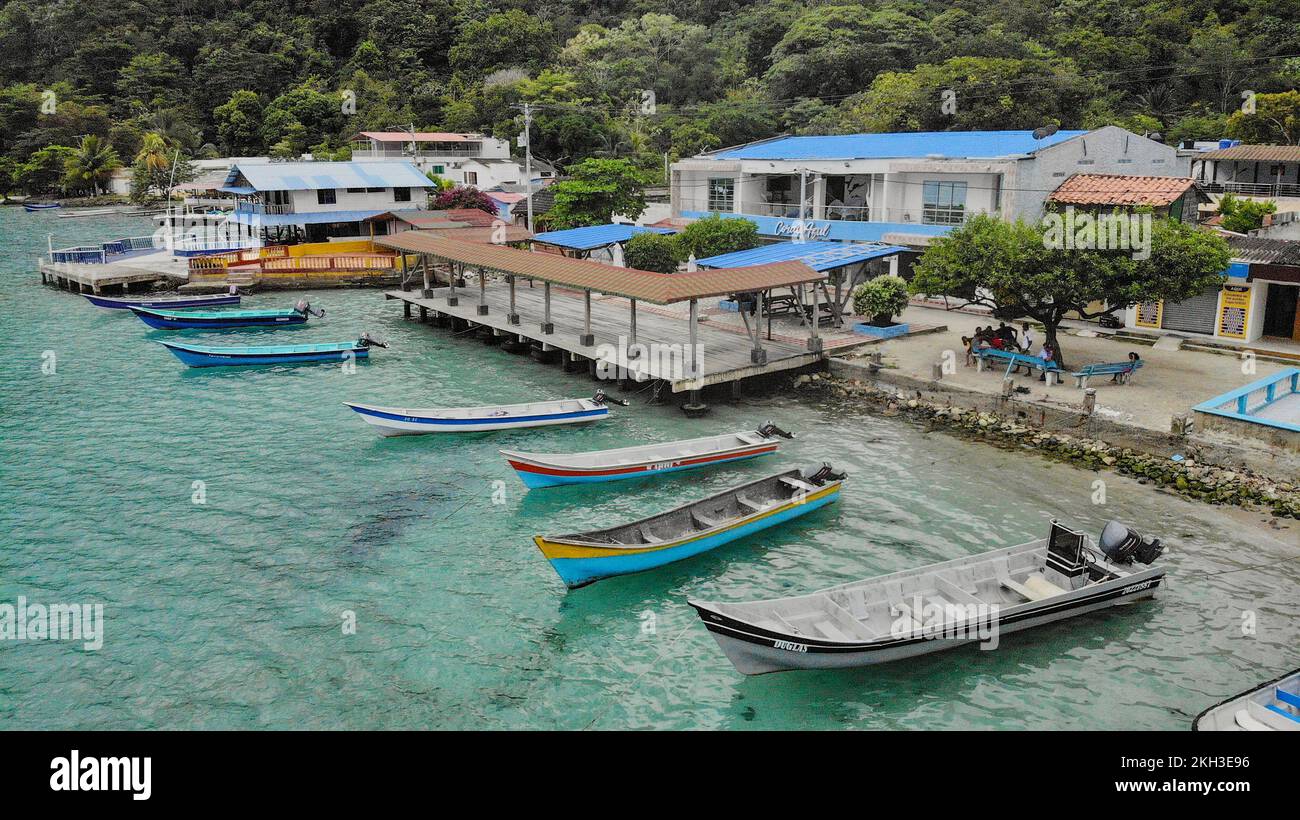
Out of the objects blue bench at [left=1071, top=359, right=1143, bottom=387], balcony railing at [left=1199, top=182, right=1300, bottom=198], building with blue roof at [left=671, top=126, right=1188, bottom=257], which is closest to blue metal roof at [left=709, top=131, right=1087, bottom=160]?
building with blue roof at [left=671, top=126, right=1188, bottom=257]

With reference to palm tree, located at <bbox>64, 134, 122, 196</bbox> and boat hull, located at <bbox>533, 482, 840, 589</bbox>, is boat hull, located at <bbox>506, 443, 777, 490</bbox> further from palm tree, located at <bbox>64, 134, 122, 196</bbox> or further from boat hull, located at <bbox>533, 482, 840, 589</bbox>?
palm tree, located at <bbox>64, 134, 122, 196</bbox>

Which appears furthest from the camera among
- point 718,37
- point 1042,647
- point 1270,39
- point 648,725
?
point 718,37

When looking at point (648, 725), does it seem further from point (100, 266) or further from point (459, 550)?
point (100, 266)

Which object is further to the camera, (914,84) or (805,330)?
(914,84)

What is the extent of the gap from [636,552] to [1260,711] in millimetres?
9760

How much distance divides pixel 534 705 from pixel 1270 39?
79285 millimetres

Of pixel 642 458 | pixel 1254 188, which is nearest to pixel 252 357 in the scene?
pixel 642 458

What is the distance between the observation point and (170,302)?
43.7 meters

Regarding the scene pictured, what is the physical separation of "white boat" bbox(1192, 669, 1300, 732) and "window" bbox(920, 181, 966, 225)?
92.6 feet

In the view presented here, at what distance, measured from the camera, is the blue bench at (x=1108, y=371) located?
2517 cm

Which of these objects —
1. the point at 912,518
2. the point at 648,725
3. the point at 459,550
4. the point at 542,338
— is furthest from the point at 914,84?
the point at 648,725

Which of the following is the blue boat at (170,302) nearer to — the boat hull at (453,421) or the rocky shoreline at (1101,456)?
the boat hull at (453,421)

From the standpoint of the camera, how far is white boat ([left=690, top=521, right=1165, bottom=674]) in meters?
13.7

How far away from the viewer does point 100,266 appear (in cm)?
5034
